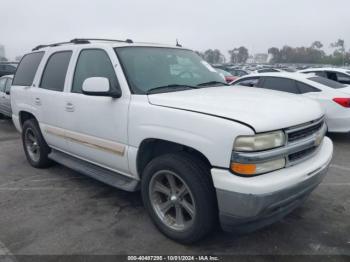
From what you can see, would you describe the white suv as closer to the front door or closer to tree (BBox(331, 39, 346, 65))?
the front door

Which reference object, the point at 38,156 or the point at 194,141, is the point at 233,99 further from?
the point at 38,156

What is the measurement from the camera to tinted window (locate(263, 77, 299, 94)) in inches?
281

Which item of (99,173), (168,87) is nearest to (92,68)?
(168,87)

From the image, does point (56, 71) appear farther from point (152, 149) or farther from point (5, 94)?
point (5, 94)

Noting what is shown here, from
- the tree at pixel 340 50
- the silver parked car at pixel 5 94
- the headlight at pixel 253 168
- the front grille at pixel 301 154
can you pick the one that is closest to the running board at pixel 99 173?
the headlight at pixel 253 168

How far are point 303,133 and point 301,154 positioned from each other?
0.61 feet

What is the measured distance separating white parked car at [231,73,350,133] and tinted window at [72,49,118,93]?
475cm

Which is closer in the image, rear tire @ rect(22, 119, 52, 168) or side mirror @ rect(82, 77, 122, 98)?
side mirror @ rect(82, 77, 122, 98)

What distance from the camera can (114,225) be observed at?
3480 millimetres

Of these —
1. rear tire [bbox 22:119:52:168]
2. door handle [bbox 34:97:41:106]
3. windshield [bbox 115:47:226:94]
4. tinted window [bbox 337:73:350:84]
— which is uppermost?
windshield [bbox 115:47:226:94]

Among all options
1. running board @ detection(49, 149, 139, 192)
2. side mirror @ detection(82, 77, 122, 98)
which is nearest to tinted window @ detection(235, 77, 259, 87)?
running board @ detection(49, 149, 139, 192)

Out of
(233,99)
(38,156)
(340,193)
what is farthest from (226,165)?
(38,156)

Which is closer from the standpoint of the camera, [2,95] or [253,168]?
[253,168]

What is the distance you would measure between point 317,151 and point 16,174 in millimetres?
4428
